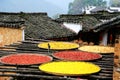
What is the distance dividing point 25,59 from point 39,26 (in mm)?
15065

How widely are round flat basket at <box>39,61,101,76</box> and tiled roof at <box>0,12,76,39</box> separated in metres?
12.7

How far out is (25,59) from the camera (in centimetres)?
833

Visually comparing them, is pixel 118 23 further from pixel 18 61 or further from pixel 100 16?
pixel 100 16

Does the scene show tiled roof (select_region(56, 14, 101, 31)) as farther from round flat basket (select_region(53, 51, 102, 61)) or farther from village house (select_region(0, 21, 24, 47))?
round flat basket (select_region(53, 51, 102, 61))

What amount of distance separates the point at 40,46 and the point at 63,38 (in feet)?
45.0

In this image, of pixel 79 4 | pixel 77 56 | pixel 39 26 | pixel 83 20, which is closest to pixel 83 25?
pixel 83 20

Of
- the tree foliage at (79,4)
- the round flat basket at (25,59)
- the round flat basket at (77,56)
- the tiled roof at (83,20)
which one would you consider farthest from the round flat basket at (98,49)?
the tree foliage at (79,4)

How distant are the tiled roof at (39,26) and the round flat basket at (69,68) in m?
12.7

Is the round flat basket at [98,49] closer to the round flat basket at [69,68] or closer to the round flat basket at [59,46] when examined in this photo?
the round flat basket at [59,46]

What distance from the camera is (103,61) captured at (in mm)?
8297

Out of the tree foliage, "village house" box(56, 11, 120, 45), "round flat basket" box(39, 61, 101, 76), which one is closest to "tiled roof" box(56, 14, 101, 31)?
"village house" box(56, 11, 120, 45)

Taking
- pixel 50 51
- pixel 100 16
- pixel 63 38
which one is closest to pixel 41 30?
pixel 63 38

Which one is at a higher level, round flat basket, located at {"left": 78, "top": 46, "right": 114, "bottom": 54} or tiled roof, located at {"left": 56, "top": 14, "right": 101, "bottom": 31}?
tiled roof, located at {"left": 56, "top": 14, "right": 101, "bottom": 31}

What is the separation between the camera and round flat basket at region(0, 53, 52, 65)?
26.1 feet
